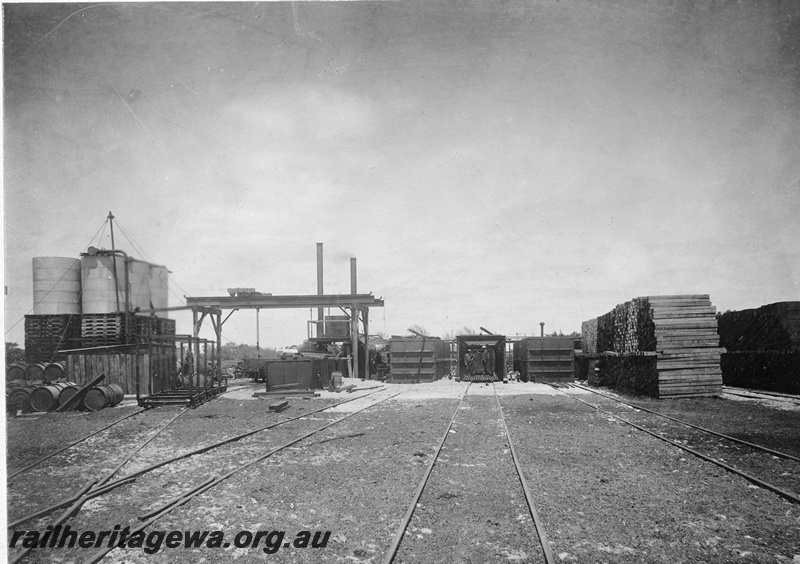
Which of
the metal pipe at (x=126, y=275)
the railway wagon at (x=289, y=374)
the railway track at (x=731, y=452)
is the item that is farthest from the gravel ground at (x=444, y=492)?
the railway wagon at (x=289, y=374)

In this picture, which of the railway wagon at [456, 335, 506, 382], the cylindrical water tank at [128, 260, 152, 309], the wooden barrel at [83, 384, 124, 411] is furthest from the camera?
the railway wagon at [456, 335, 506, 382]

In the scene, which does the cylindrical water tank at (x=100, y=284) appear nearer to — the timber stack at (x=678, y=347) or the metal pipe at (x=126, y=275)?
the metal pipe at (x=126, y=275)

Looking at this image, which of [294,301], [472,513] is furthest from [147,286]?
[472,513]

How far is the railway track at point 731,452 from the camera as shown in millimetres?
5691

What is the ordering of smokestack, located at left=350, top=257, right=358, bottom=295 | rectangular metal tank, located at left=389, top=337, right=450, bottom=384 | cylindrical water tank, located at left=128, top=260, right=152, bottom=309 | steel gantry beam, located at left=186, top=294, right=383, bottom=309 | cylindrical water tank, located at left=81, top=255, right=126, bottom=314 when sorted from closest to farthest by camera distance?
cylindrical water tank, located at left=128, top=260, right=152, bottom=309
cylindrical water tank, located at left=81, top=255, right=126, bottom=314
steel gantry beam, located at left=186, top=294, right=383, bottom=309
rectangular metal tank, located at left=389, top=337, right=450, bottom=384
smokestack, located at left=350, top=257, right=358, bottom=295

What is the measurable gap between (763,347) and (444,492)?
16.3 m

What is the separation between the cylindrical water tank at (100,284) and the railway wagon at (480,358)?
1591cm

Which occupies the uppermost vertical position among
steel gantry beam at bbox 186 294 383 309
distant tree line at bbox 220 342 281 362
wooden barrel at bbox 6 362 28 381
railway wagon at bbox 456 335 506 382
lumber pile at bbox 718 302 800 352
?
steel gantry beam at bbox 186 294 383 309

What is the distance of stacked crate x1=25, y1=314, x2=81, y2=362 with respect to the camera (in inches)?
595

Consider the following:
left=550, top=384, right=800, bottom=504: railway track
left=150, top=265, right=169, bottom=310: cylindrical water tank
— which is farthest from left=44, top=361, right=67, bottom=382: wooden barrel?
left=550, top=384, right=800, bottom=504: railway track

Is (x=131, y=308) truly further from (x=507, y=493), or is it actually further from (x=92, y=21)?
(x=507, y=493)

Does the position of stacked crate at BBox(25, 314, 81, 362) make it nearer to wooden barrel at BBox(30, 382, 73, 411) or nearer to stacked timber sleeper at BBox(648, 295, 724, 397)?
wooden barrel at BBox(30, 382, 73, 411)

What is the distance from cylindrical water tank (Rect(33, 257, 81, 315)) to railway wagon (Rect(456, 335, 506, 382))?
666 inches

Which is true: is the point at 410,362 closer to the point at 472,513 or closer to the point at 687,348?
the point at 687,348
